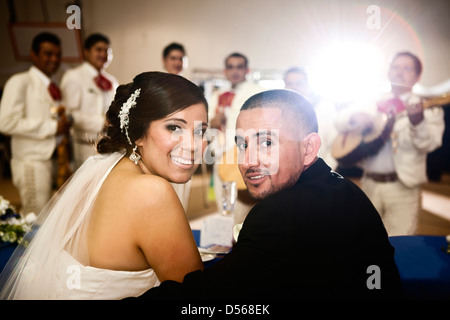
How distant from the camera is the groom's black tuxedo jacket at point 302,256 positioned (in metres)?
0.94

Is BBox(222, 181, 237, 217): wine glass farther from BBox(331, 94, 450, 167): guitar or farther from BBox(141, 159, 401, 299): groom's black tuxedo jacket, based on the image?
BBox(331, 94, 450, 167): guitar

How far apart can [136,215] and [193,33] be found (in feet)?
17.4

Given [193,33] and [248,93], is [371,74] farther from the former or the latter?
[193,33]

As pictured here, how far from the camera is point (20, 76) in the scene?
3.01 metres

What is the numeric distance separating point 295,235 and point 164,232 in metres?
0.46

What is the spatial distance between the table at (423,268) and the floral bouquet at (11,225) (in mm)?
1869

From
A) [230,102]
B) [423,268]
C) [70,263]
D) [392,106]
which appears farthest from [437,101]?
[70,263]

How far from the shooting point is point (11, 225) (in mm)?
1727

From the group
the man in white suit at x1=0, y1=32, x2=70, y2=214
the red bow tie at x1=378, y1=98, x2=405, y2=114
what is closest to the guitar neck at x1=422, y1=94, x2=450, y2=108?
the red bow tie at x1=378, y1=98, x2=405, y2=114

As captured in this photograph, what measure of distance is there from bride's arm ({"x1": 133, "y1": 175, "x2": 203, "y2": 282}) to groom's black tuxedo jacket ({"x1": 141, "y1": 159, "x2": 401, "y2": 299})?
0.36ft

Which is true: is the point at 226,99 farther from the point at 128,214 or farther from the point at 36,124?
the point at 128,214

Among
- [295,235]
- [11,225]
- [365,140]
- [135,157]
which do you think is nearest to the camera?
[295,235]

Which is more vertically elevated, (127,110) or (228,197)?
(127,110)

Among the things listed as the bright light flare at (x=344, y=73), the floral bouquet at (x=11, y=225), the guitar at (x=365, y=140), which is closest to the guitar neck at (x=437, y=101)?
the guitar at (x=365, y=140)
